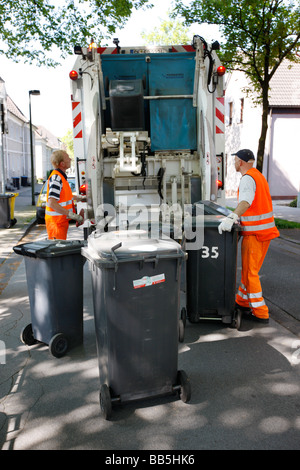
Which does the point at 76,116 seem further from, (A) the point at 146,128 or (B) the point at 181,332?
(B) the point at 181,332

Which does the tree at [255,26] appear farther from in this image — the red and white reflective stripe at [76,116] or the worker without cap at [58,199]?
the worker without cap at [58,199]

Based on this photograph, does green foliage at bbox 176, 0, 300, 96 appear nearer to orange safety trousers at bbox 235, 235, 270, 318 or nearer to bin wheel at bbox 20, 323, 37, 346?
orange safety trousers at bbox 235, 235, 270, 318

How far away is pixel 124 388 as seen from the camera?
2742 mm

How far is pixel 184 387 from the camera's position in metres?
2.83

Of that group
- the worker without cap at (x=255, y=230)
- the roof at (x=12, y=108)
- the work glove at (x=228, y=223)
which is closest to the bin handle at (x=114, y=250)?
the work glove at (x=228, y=223)

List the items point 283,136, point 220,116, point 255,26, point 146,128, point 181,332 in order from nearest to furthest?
point 181,332 < point 220,116 < point 146,128 < point 255,26 < point 283,136

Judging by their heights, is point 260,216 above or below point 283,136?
below

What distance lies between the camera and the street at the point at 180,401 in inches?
96.3

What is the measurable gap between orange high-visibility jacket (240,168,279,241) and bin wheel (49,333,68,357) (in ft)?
6.45

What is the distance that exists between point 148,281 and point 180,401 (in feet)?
2.85

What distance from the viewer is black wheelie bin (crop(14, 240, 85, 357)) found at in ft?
11.4

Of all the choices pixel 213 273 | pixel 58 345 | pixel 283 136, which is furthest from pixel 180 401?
pixel 283 136
